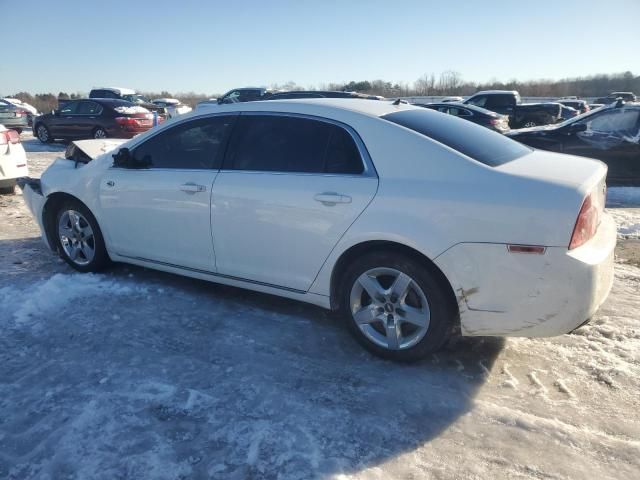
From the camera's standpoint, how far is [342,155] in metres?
3.38

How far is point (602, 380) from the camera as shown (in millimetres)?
3062

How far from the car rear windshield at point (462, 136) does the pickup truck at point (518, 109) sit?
57.7 ft

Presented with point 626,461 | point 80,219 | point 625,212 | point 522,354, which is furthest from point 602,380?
point 625,212

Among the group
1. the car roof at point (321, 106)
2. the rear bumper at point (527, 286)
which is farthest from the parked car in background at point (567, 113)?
the rear bumper at point (527, 286)

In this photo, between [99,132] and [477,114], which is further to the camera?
[99,132]

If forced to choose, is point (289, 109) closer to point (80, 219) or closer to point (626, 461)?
point (80, 219)

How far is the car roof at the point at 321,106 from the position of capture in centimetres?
354

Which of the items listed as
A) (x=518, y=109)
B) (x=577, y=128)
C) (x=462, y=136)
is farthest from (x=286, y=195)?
(x=518, y=109)

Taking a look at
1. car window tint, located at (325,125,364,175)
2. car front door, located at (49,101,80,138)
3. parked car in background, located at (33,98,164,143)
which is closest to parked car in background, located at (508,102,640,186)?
car window tint, located at (325,125,364,175)

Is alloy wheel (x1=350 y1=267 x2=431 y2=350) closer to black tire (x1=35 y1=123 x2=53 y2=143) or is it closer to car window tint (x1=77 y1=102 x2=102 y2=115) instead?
car window tint (x1=77 y1=102 x2=102 y2=115)

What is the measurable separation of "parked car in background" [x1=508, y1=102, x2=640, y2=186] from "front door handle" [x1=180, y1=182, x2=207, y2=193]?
752 cm

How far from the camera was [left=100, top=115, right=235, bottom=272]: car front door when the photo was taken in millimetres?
3912

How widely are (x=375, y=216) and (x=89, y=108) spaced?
14706 millimetres

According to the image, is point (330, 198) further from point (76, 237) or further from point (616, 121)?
point (616, 121)
